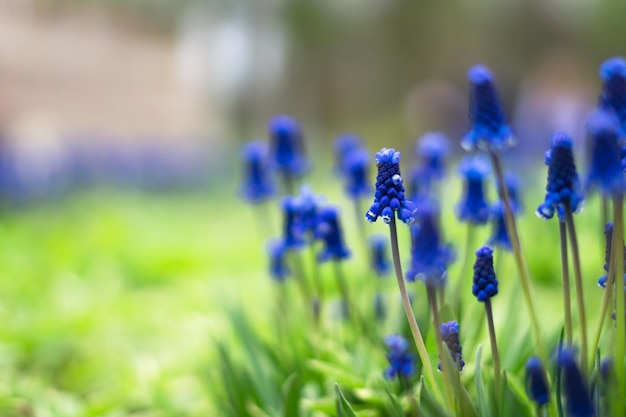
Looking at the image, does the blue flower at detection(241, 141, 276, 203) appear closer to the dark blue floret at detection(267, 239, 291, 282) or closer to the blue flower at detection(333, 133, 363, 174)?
the dark blue floret at detection(267, 239, 291, 282)

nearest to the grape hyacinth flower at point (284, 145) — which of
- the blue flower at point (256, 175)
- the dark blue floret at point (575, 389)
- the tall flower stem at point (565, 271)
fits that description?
the blue flower at point (256, 175)

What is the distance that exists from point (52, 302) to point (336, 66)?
62.9 ft

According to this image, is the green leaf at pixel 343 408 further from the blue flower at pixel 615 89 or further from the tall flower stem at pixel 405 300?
the blue flower at pixel 615 89

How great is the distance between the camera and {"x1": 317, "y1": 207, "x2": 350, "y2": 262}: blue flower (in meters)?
2.03

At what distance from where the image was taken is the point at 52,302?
12.6 ft

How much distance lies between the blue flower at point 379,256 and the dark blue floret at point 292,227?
32 centimetres

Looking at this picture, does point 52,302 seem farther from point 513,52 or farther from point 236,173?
point 513,52

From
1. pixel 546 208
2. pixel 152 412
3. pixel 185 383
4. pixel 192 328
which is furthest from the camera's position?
pixel 192 328

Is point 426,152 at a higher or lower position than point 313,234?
higher

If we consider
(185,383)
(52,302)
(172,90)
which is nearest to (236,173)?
(172,90)

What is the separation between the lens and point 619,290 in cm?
126

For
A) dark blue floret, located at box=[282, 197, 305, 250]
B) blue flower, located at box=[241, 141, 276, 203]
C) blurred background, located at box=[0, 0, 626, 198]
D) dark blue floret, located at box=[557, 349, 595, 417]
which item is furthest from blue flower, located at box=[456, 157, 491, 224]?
blurred background, located at box=[0, 0, 626, 198]

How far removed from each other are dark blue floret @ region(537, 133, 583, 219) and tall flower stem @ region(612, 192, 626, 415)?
102 mm

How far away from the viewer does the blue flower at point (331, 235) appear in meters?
2.03
